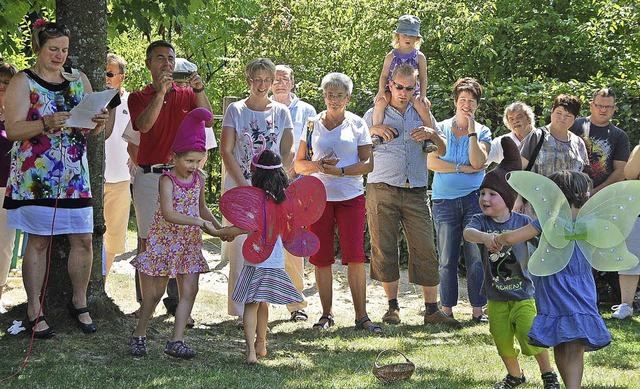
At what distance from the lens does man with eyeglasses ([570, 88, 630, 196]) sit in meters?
8.68

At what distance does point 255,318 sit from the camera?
6.21 meters

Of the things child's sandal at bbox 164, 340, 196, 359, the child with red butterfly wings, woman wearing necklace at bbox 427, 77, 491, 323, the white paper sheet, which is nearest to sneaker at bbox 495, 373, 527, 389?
the child with red butterfly wings

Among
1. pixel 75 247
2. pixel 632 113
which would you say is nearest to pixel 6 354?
pixel 75 247

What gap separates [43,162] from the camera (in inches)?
244

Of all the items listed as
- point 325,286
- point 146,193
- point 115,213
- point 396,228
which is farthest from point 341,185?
point 115,213

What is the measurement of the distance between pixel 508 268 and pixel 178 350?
220 centimetres

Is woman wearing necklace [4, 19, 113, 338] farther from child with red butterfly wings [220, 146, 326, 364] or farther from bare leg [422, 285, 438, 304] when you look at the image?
bare leg [422, 285, 438, 304]

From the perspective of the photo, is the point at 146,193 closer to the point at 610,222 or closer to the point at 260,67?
the point at 260,67

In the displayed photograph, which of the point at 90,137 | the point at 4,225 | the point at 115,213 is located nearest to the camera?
the point at 90,137

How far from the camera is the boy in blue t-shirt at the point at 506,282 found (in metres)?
5.62

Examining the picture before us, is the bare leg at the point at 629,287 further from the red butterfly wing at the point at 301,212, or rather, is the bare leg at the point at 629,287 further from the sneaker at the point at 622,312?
the red butterfly wing at the point at 301,212

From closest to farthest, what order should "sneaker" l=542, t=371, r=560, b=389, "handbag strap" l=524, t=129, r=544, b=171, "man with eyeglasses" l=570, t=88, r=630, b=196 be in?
"sneaker" l=542, t=371, r=560, b=389
"handbag strap" l=524, t=129, r=544, b=171
"man with eyeglasses" l=570, t=88, r=630, b=196

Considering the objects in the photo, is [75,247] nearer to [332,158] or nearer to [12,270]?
[332,158]

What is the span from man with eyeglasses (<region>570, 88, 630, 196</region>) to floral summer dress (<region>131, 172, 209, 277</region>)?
13.6 feet
